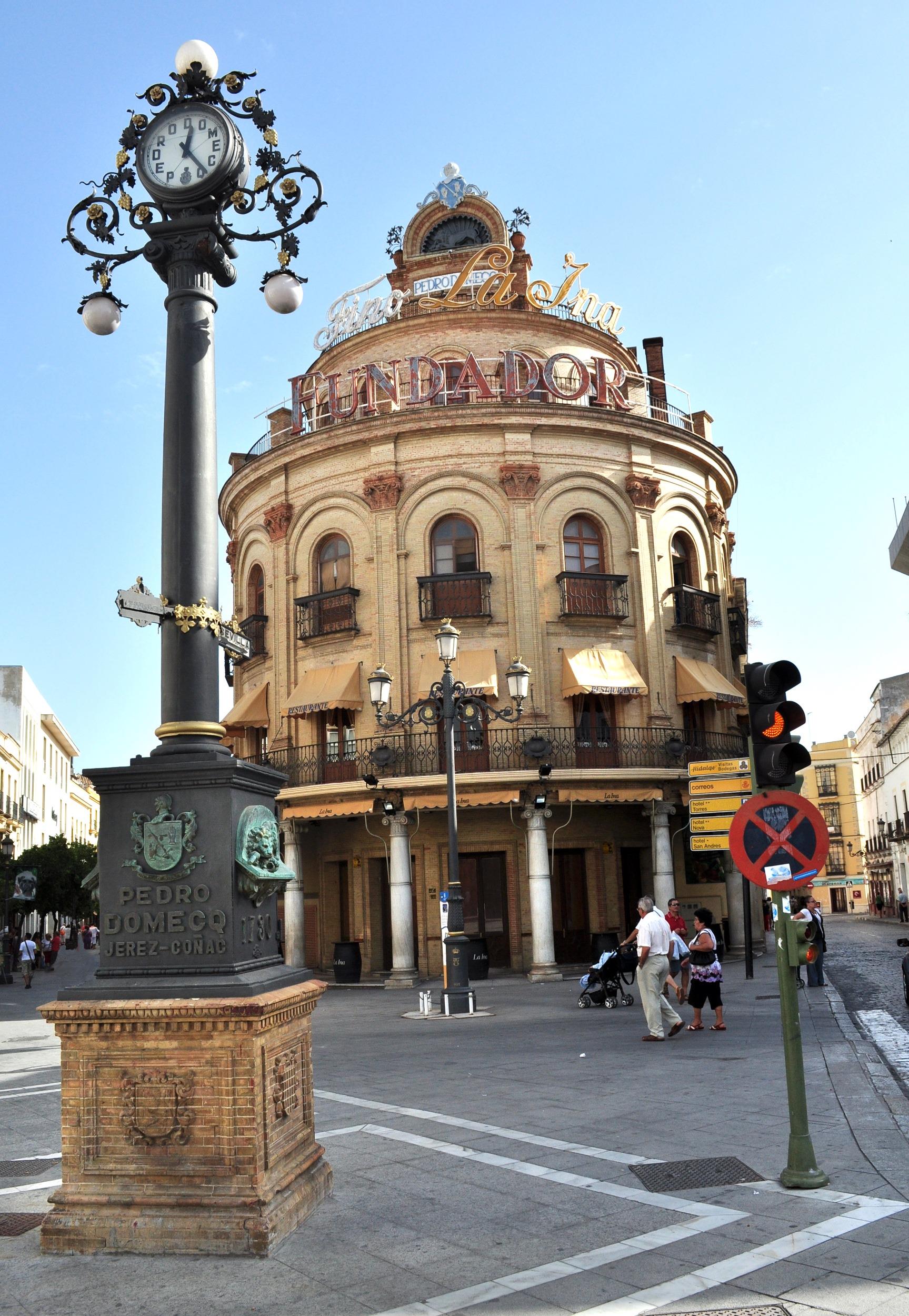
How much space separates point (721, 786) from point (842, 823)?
85.3 meters

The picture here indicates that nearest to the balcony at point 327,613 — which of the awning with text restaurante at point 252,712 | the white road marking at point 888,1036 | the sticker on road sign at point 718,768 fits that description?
the awning with text restaurante at point 252,712

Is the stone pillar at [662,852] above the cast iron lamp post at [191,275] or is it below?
below

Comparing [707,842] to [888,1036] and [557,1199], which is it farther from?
[557,1199]

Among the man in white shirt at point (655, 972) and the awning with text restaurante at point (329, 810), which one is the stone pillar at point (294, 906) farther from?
the man in white shirt at point (655, 972)

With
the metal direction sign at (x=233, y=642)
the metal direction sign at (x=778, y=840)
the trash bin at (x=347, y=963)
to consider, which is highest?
the metal direction sign at (x=233, y=642)

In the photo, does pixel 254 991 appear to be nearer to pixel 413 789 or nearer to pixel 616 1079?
pixel 616 1079

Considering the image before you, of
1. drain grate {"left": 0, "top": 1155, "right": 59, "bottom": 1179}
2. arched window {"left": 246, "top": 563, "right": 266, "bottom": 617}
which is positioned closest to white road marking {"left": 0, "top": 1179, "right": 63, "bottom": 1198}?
drain grate {"left": 0, "top": 1155, "right": 59, "bottom": 1179}

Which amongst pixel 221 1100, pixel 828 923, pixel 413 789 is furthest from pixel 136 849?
pixel 828 923

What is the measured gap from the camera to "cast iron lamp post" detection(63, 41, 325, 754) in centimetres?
671

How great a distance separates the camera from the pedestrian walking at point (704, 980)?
1484 centimetres

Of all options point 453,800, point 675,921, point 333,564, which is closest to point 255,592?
point 333,564

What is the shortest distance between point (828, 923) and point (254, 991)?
67.9 metres

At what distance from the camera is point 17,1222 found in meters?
6.49

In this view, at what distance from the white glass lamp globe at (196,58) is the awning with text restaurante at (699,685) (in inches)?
910
